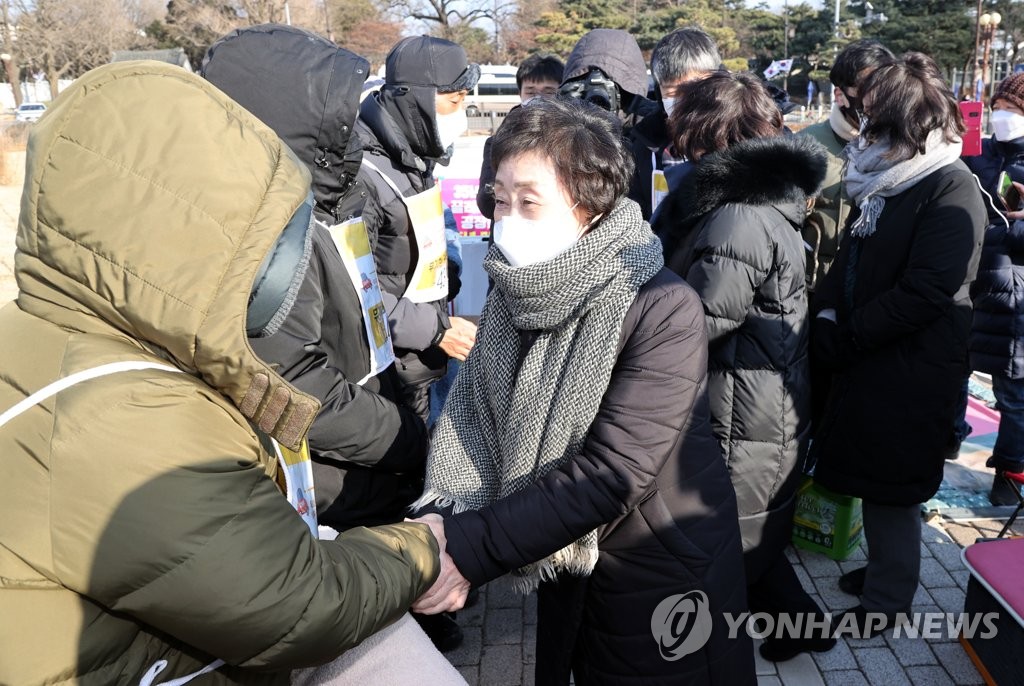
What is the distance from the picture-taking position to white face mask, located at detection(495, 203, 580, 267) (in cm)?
181

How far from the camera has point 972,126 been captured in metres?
3.29

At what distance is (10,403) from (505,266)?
103 centimetres

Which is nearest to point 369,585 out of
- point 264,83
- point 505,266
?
point 505,266

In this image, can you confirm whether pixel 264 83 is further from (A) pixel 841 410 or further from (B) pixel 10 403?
(A) pixel 841 410

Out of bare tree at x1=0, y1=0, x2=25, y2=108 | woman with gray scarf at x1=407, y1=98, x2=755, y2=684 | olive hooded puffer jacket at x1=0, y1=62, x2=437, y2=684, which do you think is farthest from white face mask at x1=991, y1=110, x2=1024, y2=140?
bare tree at x1=0, y1=0, x2=25, y2=108

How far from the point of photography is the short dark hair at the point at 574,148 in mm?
1762

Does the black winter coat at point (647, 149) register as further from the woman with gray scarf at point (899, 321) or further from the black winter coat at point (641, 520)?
the black winter coat at point (641, 520)

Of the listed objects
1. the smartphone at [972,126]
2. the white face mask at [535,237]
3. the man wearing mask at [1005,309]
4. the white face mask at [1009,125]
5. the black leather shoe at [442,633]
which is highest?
the white face mask at [535,237]

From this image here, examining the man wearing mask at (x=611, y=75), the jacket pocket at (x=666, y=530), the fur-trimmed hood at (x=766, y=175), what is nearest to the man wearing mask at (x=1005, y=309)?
the man wearing mask at (x=611, y=75)

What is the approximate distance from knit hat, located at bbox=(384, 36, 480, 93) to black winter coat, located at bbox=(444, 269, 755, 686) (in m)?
1.98

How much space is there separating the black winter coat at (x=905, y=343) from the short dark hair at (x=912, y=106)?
14 cm

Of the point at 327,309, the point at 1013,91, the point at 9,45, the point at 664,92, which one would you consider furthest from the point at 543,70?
the point at 9,45

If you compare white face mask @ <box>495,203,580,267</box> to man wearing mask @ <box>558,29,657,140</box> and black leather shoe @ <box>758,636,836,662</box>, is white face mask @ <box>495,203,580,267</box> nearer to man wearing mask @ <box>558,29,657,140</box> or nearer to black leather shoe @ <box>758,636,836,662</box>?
black leather shoe @ <box>758,636,836,662</box>

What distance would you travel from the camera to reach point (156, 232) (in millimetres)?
1062
